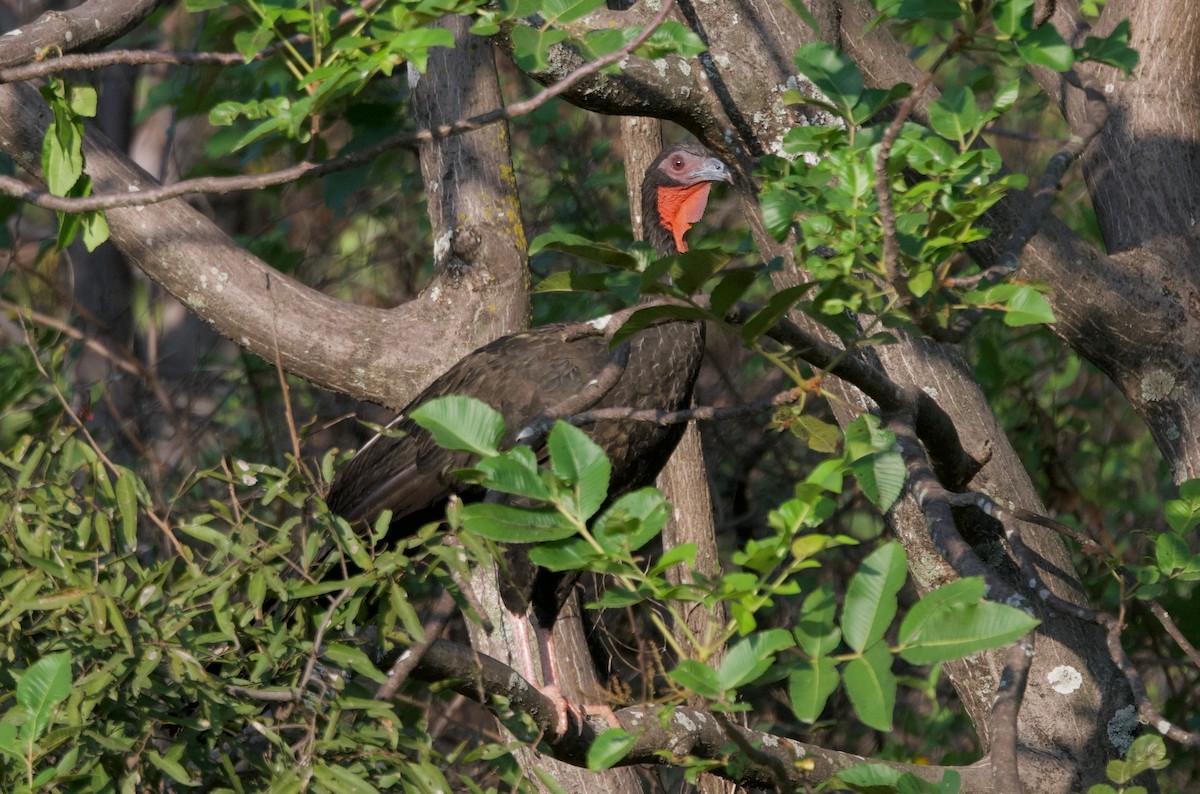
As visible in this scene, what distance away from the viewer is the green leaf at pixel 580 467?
1.32 meters

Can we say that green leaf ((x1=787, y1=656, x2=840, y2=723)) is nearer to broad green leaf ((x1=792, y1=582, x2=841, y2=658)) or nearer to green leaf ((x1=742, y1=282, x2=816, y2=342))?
broad green leaf ((x1=792, y1=582, x2=841, y2=658))

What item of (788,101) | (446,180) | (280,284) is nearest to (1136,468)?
(446,180)

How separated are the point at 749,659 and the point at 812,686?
0.07m

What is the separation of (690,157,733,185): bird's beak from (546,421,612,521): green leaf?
2556mm

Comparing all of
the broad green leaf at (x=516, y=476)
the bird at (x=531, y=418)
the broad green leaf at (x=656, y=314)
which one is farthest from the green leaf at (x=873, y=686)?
the bird at (x=531, y=418)

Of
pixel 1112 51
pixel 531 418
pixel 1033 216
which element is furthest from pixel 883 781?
pixel 531 418

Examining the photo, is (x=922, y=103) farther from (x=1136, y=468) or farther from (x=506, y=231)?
(x=1136, y=468)

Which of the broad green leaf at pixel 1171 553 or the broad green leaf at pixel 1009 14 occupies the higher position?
the broad green leaf at pixel 1009 14

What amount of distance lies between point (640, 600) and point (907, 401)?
89cm

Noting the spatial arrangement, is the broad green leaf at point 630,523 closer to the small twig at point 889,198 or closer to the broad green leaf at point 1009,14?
the small twig at point 889,198

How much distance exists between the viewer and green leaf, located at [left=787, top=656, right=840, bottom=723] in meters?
1.29

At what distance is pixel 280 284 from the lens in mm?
3449

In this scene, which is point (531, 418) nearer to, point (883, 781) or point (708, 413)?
point (708, 413)

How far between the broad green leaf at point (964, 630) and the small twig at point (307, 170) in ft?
2.55
